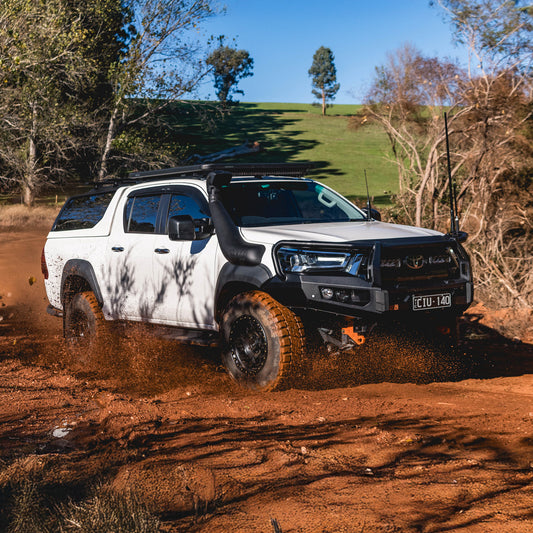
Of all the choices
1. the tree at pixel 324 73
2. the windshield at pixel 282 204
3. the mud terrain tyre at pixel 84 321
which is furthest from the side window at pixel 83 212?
the tree at pixel 324 73

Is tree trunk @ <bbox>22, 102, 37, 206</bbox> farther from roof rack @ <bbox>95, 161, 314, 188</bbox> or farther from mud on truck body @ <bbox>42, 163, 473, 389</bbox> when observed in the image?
roof rack @ <bbox>95, 161, 314, 188</bbox>

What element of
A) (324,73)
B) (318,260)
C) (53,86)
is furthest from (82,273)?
(324,73)

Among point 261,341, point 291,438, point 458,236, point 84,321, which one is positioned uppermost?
point 458,236

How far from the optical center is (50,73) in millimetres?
23484

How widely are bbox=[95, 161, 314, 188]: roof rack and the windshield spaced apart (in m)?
0.21

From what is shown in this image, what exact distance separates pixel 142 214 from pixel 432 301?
11.2ft

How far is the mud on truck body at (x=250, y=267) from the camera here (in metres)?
5.50

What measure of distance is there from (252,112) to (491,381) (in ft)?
274

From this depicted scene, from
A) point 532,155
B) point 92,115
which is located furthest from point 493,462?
point 92,115

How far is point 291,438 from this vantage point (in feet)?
14.6

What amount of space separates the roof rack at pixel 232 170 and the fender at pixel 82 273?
111cm

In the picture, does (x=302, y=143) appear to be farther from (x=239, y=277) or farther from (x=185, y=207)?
(x=239, y=277)

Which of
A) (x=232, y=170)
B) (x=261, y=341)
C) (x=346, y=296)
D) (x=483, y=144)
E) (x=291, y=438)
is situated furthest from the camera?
(x=483, y=144)

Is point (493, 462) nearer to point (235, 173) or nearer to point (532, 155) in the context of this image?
point (235, 173)
